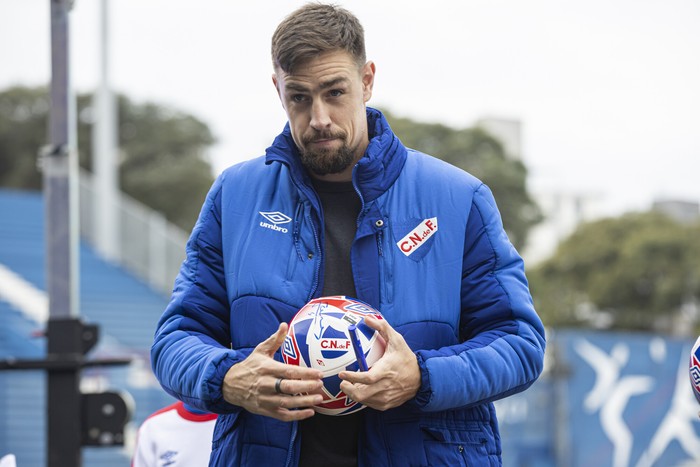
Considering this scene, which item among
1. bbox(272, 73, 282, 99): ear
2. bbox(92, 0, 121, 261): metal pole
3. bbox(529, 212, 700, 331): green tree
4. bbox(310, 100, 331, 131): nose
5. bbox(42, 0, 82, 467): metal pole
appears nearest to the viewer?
bbox(310, 100, 331, 131): nose

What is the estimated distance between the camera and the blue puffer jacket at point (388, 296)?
2824mm

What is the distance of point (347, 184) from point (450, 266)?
44 centimetres

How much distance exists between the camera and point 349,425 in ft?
9.54

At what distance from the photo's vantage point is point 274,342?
Answer: 2.69m

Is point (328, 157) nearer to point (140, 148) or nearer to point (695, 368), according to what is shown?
point (695, 368)

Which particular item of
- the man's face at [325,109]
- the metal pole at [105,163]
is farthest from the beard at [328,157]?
the metal pole at [105,163]

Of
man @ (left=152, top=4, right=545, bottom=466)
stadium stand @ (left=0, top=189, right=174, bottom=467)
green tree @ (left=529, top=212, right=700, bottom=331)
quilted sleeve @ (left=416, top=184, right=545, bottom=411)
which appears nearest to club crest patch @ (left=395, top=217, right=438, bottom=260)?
man @ (left=152, top=4, right=545, bottom=466)

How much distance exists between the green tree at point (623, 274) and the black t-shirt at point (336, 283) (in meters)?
48.9

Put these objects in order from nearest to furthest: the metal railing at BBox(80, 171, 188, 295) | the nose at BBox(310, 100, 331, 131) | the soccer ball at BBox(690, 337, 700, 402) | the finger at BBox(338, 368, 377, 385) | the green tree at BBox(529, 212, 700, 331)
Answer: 1. the finger at BBox(338, 368, 377, 385)
2. the nose at BBox(310, 100, 331, 131)
3. the soccer ball at BBox(690, 337, 700, 402)
4. the metal railing at BBox(80, 171, 188, 295)
5. the green tree at BBox(529, 212, 700, 331)

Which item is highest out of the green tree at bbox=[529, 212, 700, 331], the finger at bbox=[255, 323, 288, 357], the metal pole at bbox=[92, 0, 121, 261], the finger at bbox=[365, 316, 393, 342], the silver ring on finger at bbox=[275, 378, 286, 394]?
the finger at bbox=[365, 316, 393, 342]

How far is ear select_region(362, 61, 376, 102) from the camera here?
125 inches

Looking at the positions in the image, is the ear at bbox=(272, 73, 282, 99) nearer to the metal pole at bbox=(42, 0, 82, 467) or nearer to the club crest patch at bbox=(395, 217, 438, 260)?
the club crest patch at bbox=(395, 217, 438, 260)

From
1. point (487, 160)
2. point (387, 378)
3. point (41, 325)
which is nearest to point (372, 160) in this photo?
point (387, 378)

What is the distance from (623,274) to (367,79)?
55.3 metres
